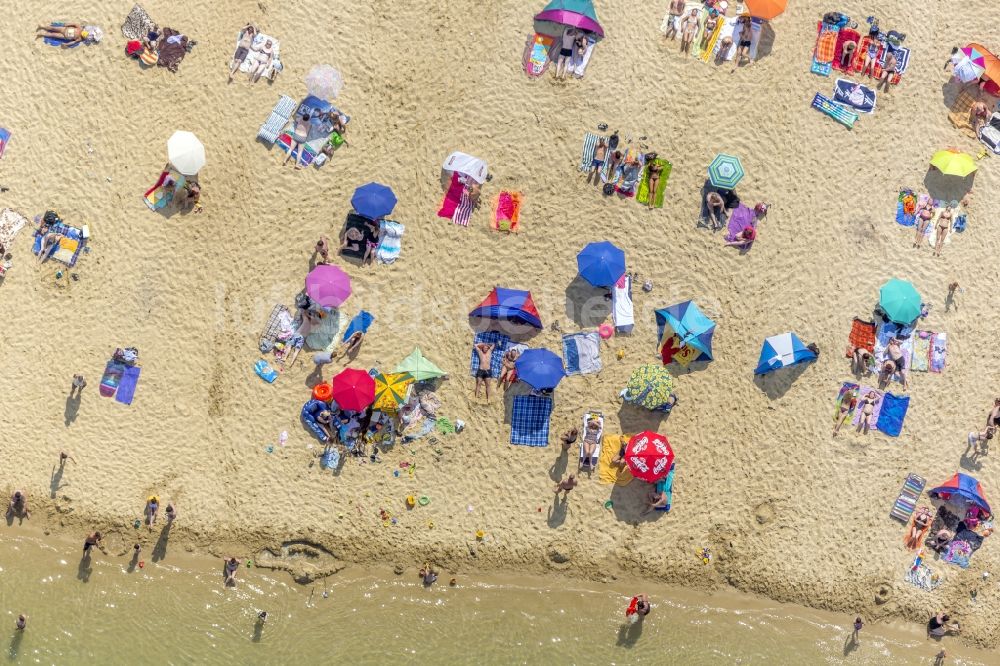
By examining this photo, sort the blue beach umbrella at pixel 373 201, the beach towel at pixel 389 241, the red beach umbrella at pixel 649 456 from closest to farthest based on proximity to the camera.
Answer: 1. the red beach umbrella at pixel 649 456
2. the blue beach umbrella at pixel 373 201
3. the beach towel at pixel 389 241

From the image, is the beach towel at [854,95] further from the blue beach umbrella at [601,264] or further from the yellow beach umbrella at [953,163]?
the blue beach umbrella at [601,264]

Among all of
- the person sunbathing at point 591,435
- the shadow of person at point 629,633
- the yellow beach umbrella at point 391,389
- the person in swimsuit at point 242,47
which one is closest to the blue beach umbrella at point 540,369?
the person sunbathing at point 591,435

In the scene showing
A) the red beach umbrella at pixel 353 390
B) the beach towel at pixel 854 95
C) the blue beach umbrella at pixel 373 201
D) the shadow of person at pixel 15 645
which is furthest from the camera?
the beach towel at pixel 854 95

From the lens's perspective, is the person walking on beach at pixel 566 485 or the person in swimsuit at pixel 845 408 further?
the person in swimsuit at pixel 845 408

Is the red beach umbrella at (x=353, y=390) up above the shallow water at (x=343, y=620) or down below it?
above

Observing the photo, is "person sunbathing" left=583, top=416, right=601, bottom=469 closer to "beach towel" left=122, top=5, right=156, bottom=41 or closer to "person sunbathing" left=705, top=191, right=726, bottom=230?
"person sunbathing" left=705, top=191, right=726, bottom=230

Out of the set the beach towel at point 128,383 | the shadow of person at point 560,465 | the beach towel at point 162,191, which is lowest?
the beach towel at point 128,383

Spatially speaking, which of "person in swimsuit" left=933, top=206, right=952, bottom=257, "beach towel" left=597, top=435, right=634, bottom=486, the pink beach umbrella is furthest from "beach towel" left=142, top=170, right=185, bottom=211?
"person in swimsuit" left=933, top=206, right=952, bottom=257
